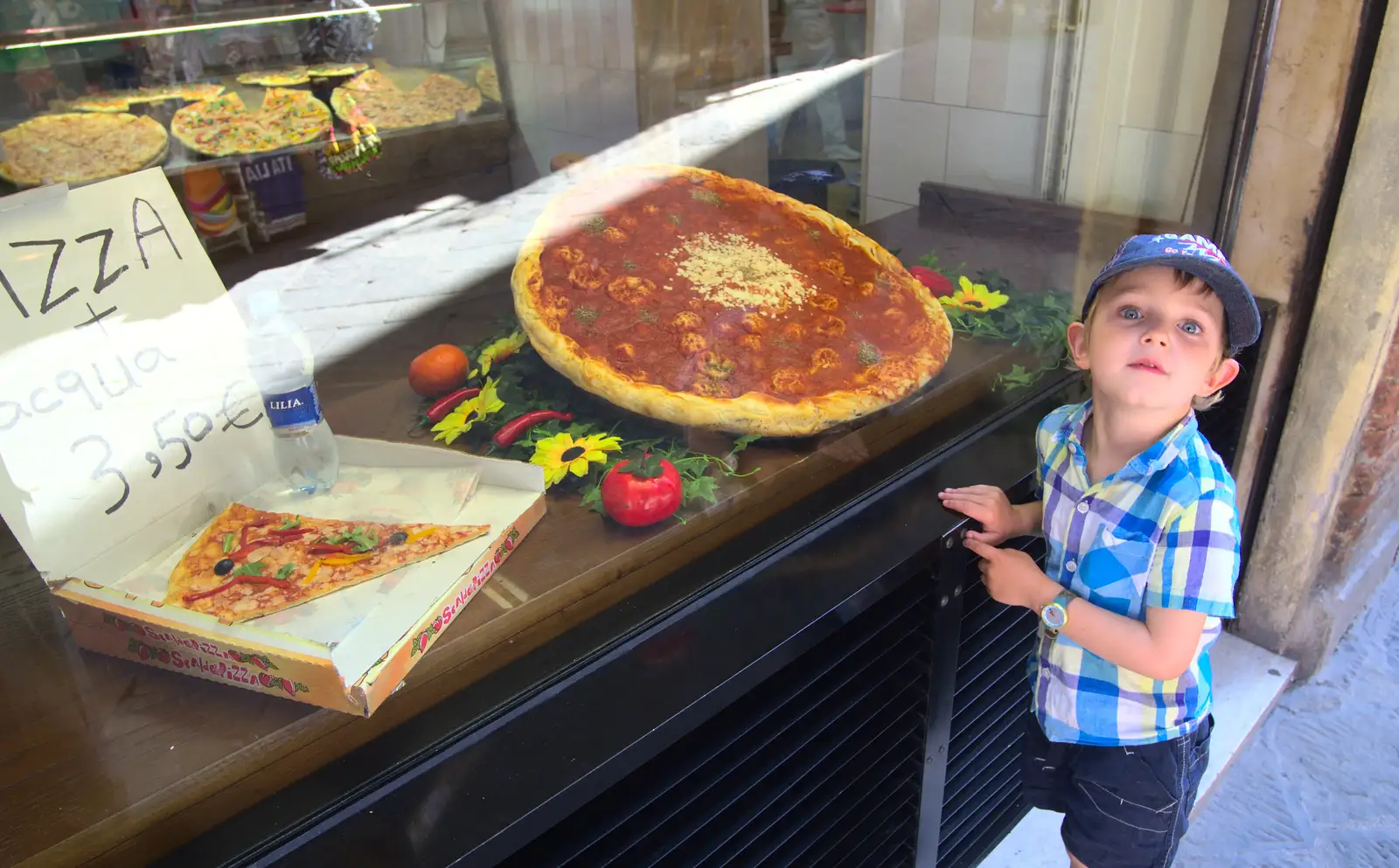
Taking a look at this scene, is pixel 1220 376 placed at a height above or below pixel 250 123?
below

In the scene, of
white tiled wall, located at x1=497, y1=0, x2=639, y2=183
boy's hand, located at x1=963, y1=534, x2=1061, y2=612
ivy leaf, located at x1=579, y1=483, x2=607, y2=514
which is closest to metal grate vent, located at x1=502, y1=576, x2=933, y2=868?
boy's hand, located at x1=963, y1=534, x2=1061, y2=612

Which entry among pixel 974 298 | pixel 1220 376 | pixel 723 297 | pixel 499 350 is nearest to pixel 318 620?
pixel 499 350

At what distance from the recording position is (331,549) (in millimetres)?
1147

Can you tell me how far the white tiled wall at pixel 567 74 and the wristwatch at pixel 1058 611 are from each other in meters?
1.06

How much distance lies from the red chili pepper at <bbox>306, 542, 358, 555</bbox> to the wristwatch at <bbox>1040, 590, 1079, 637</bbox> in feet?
3.30

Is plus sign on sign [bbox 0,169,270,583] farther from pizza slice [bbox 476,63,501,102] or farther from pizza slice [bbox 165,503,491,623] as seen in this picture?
pizza slice [bbox 476,63,501,102]

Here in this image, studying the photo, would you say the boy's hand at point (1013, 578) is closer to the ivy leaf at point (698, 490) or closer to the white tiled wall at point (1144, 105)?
the ivy leaf at point (698, 490)

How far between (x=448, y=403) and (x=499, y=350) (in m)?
0.18

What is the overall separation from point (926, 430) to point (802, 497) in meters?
0.38

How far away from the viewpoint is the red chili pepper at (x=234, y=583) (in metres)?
1.05

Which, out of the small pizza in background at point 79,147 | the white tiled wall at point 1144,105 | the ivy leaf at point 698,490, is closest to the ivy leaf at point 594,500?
the ivy leaf at point 698,490

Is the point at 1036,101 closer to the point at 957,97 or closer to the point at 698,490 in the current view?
the point at 957,97

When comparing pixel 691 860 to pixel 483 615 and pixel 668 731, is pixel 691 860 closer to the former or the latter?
pixel 668 731

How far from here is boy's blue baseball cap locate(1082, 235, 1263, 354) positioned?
4.21 feet
